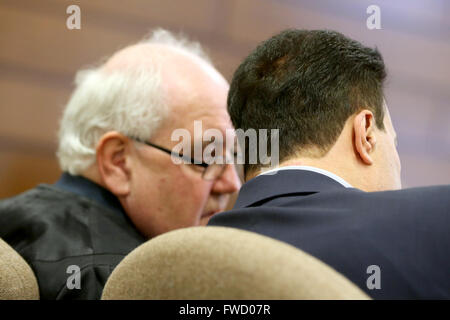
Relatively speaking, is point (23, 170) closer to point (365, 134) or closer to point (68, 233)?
point (68, 233)

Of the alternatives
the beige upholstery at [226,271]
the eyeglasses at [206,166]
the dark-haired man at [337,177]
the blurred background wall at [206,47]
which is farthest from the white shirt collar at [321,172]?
the blurred background wall at [206,47]

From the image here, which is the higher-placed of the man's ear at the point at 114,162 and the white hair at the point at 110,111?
the white hair at the point at 110,111

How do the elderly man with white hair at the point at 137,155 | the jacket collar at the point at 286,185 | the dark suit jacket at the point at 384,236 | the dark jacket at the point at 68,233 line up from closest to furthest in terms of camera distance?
the dark suit jacket at the point at 384,236 < the jacket collar at the point at 286,185 < the dark jacket at the point at 68,233 < the elderly man with white hair at the point at 137,155

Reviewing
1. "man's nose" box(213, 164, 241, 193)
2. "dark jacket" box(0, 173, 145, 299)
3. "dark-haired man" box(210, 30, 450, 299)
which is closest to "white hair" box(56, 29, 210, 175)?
"dark jacket" box(0, 173, 145, 299)

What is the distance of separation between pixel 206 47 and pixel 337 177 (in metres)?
1.80

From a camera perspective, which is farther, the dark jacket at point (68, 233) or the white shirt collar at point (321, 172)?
the dark jacket at point (68, 233)

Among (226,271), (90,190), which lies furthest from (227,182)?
(226,271)

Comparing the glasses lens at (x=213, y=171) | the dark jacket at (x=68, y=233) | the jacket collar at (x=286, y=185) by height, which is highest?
the jacket collar at (x=286, y=185)

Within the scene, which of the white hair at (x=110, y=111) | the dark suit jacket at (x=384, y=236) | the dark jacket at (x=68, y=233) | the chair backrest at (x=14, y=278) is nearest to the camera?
the dark suit jacket at (x=384, y=236)

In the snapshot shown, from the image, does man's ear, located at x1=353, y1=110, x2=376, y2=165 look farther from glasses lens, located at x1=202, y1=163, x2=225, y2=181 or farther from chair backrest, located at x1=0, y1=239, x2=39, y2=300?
glasses lens, located at x1=202, y1=163, x2=225, y2=181

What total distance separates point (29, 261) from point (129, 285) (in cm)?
74

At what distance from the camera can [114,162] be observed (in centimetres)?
174

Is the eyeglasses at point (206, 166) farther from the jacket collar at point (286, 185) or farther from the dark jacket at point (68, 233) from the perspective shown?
the jacket collar at point (286, 185)

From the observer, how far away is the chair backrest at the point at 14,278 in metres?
1.05
